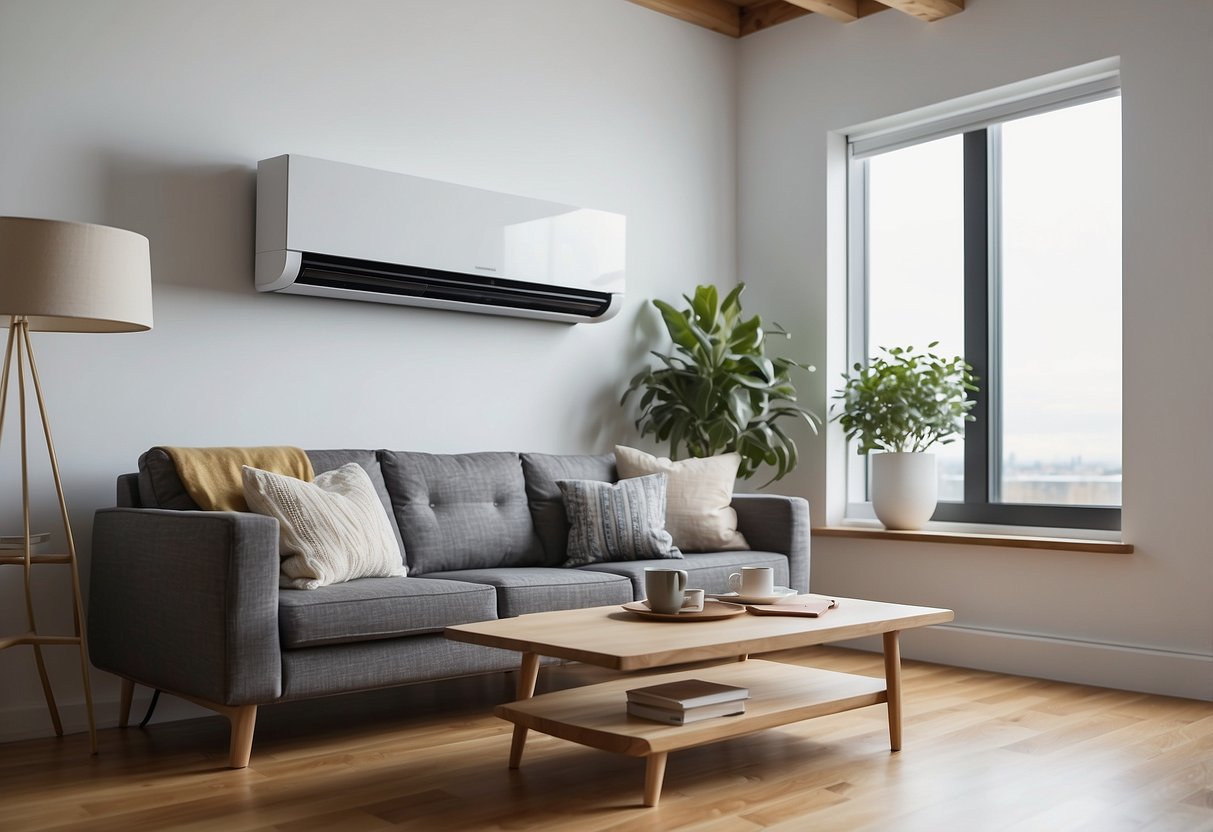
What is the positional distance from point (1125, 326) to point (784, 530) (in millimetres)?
1426

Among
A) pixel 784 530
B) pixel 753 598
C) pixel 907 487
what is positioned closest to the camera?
pixel 753 598

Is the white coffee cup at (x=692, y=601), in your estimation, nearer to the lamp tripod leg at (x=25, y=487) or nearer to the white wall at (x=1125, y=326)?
the lamp tripod leg at (x=25, y=487)

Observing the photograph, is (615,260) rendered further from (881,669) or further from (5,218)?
(5,218)

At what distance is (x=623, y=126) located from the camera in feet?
16.2

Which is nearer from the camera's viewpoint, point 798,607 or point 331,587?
point 798,607

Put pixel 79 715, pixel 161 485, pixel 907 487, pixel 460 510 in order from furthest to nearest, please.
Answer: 1. pixel 907 487
2. pixel 460 510
3. pixel 79 715
4. pixel 161 485

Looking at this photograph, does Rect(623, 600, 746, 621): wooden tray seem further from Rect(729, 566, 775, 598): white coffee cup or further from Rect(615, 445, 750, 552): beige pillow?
Rect(615, 445, 750, 552): beige pillow

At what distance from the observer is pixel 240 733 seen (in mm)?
2824

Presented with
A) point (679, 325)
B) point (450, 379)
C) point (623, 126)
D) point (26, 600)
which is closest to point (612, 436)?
point (679, 325)

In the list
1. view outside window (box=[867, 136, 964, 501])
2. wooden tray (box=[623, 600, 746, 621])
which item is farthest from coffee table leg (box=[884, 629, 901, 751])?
view outside window (box=[867, 136, 964, 501])

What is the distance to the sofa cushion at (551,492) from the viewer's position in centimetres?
404

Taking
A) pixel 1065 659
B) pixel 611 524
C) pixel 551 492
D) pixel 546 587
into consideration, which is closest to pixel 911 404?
pixel 1065 659

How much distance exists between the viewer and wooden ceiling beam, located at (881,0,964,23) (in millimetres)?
4473

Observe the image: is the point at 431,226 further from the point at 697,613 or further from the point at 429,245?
the point at 697,613
